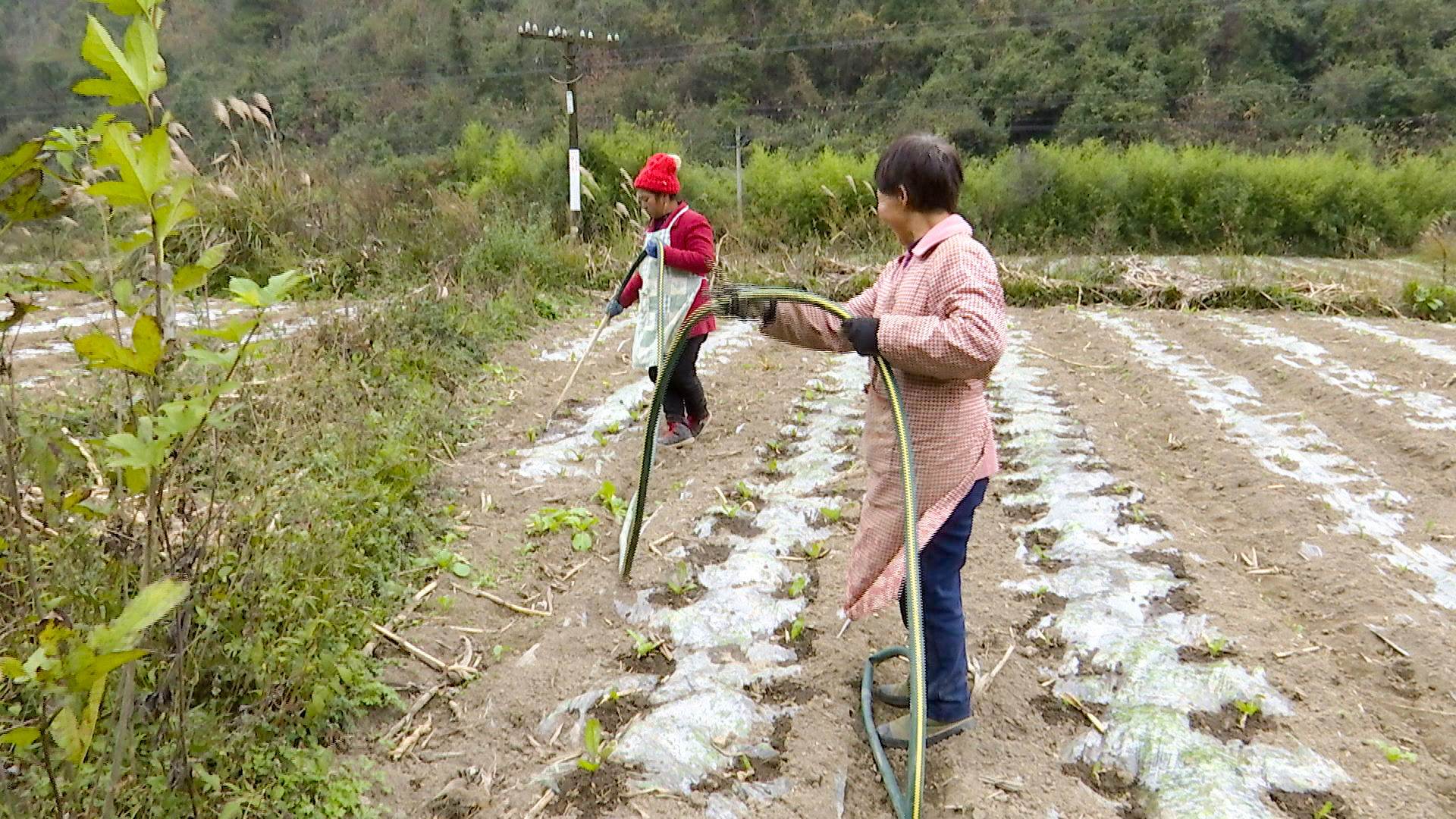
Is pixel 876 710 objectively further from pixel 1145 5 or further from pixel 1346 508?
pixel 1145 5

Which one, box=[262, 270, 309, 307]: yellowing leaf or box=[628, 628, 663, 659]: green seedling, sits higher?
box=[262, 270, 309, 307]: yellowing leaf

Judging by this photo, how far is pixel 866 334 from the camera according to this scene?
2.30 m

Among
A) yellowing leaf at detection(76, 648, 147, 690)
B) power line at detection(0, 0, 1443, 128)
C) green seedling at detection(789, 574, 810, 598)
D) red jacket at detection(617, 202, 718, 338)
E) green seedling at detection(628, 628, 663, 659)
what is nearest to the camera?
yellowing leaf at detection(76, 648, 147, 690)

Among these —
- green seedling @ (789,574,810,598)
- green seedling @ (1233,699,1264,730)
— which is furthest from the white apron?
green seedling @ (1233,699,1264,730)

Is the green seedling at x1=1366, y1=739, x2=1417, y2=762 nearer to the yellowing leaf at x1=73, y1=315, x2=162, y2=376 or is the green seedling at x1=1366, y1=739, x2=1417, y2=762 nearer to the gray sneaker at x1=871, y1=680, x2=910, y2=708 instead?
the gray sneaker at x1=871, y1=680, x2=910, y2=708

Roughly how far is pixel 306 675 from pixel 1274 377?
6.27 metres

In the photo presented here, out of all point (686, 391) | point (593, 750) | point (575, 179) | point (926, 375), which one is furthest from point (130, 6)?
point (575, 179)

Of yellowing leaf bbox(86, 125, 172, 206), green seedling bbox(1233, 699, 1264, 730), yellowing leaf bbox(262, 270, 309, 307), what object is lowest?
green seedling bbox(1233, 699, 1264, 730)

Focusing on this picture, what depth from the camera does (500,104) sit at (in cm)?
3216

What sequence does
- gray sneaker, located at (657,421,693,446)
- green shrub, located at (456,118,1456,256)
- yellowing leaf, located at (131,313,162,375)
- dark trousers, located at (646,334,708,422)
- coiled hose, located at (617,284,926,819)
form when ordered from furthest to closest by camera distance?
green shrub, located at (456,118,1456,256) < gray sneaker, located at (657,421,693,446) < dark trousers, located at (646,334,708,422) < coiled hose, located at (617,284,926,819) < yellowing leaf, located at (131,313,162,375)

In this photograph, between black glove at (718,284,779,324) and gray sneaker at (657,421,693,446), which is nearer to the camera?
black glove at (718,284,779,324)

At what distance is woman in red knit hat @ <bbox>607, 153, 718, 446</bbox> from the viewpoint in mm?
4766

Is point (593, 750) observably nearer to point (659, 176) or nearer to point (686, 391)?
point (686, 391)

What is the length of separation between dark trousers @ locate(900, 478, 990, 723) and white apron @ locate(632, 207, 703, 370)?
2628 millimetres
